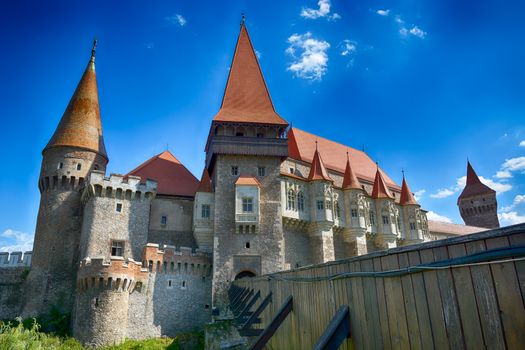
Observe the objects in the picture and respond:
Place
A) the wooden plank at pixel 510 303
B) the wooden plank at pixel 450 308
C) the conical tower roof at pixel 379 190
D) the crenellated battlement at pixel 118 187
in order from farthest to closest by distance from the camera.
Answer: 1. the conical tower roof at pixel 379 190
2. the crenellated battlement at pixel 118 187
3. the wooden plank at pixel 450 308
4. the wooden plank at pixel 510 303

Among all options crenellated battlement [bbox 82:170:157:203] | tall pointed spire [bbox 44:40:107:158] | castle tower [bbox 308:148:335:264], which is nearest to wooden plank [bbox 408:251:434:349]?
castle tower [bbox 308:148:335:264]

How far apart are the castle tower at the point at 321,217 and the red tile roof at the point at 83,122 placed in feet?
52.8

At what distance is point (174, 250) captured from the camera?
2298 cm

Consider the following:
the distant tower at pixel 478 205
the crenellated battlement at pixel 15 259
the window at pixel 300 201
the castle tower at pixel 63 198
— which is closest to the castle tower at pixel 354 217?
the window at pixel 300 201

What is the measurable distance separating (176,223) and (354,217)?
1363 cm

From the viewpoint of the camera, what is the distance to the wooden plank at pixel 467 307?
263 cm

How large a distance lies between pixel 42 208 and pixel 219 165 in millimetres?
12510

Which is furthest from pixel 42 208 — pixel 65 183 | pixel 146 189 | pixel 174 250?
pixel 174 250

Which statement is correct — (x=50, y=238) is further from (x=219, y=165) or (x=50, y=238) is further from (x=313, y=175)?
(x=313, y=175)

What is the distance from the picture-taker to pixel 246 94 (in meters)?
29.2

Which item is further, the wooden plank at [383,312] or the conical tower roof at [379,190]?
the conical tower roof at [379,190]

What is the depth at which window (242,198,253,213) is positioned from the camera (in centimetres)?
2445

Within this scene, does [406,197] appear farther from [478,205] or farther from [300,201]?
[478,205]

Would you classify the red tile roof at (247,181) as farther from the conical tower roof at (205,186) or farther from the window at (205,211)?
the window at (205,211)
